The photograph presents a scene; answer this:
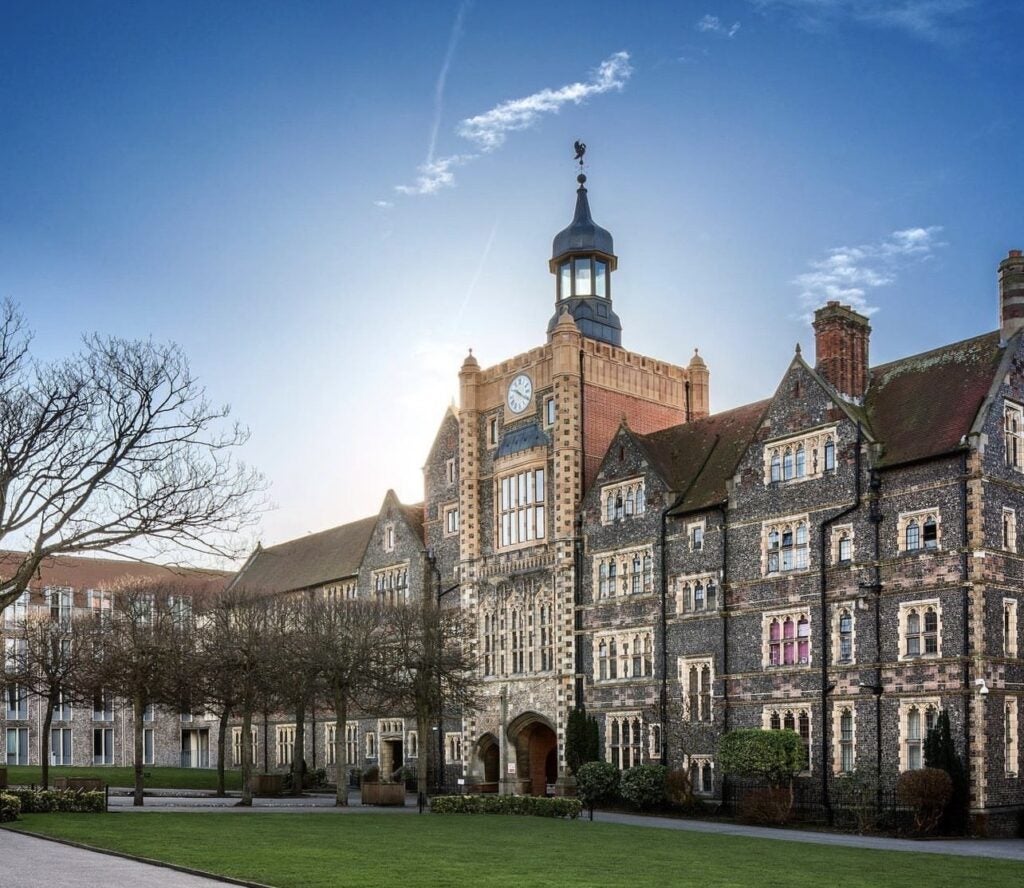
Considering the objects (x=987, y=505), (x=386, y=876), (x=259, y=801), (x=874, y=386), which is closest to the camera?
(x=386, y=876)

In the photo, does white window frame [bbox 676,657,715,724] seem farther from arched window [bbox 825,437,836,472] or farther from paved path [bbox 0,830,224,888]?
paved path [bbox 0,830,224,888]

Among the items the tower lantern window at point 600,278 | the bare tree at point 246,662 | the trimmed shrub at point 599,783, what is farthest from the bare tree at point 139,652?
the tower lantern window at point 600,278

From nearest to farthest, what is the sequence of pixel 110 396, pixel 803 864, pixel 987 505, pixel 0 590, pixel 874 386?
pixel 803 864 → pixel 110 396 → pixel 0 590 → pixel 987 505 → pixel 874 386

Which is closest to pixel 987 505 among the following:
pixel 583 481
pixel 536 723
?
pixel 583 481

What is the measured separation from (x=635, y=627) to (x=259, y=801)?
716 inches

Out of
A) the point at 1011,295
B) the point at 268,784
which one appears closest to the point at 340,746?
the point at 268,784

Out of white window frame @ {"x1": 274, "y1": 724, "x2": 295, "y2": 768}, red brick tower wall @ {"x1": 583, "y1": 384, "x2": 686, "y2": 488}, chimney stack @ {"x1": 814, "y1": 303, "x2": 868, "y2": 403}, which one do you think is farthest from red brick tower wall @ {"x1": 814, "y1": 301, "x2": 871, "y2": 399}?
white window frame @ {"x1": 274, "y1": 724, "x2": 295, "y2": 768}

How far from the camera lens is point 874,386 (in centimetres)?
4788

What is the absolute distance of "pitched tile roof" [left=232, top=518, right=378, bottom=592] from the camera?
253 feet

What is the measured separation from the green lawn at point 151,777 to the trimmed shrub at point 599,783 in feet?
83.2

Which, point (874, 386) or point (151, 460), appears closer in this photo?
point (151, 460)

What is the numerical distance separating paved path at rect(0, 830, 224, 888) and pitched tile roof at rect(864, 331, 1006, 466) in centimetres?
2749

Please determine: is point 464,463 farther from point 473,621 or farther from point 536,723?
point 536,723

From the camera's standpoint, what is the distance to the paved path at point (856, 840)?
34.5m
